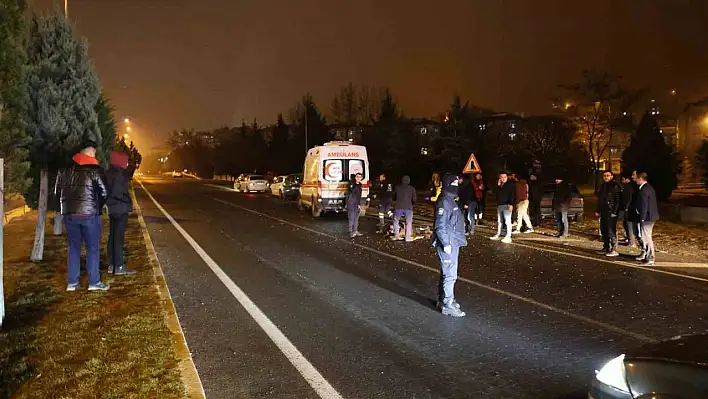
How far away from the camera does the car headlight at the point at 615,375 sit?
11.4ft

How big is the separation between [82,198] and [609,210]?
417 inches

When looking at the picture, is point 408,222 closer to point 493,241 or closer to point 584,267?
point 493,241

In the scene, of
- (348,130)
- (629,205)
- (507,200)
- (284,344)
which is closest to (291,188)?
(507,200)

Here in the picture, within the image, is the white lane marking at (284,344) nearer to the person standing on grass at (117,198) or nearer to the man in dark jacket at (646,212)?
the person standing on grass at (117,198)

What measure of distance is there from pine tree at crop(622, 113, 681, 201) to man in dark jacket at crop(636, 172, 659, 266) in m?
20.7

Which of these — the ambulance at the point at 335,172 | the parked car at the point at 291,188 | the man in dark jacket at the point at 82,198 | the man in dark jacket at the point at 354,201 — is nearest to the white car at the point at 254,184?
the parked car at the point at 291,188

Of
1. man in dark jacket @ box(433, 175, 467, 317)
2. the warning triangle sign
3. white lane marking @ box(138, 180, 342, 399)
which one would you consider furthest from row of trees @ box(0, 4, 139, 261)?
the warning triangle sign

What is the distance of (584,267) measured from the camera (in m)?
11.3

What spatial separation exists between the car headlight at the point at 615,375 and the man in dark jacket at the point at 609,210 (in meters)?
9.94

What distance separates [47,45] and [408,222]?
9437 millimetres

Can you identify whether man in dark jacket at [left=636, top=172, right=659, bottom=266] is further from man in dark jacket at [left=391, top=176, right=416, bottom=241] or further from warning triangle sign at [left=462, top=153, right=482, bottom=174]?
warning triangle sign at [left=462, top=153, right=482, bottom=174]

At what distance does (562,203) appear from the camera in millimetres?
15523

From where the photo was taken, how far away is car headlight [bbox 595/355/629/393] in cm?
348

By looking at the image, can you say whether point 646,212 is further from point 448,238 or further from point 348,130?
point 348,130
